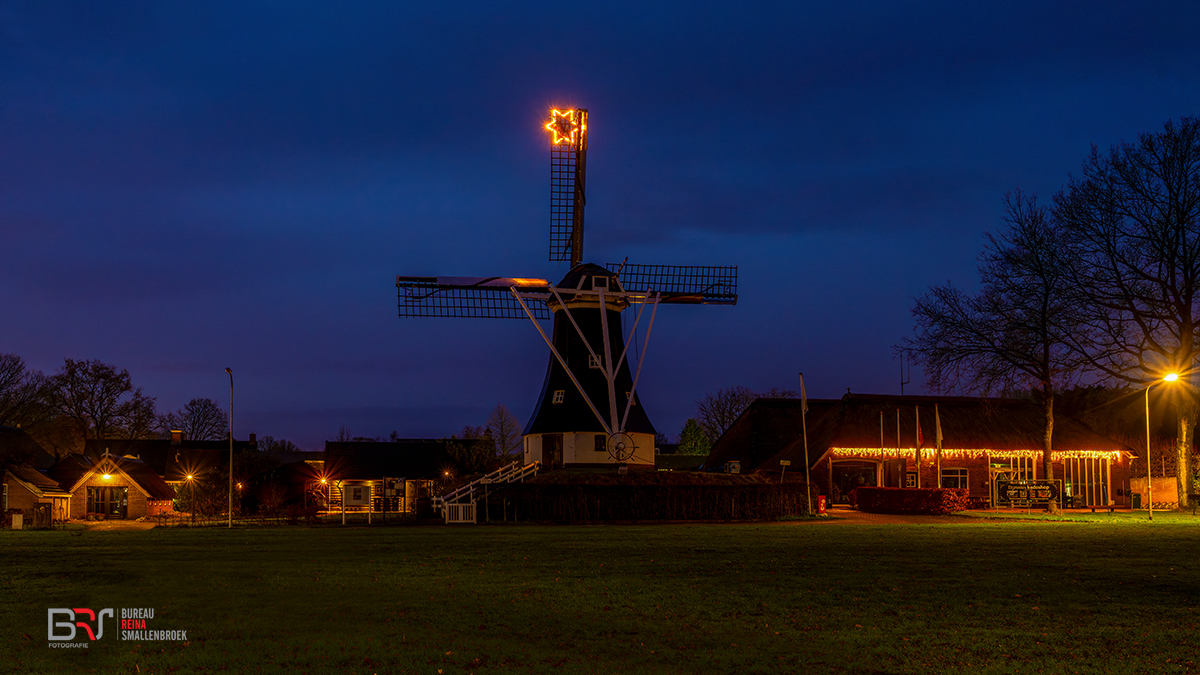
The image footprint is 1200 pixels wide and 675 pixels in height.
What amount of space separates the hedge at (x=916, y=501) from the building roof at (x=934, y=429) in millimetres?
6278

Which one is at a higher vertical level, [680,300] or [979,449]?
[680,300]

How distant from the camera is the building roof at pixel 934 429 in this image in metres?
49.6

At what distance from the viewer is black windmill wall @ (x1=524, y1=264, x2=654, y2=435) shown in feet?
139

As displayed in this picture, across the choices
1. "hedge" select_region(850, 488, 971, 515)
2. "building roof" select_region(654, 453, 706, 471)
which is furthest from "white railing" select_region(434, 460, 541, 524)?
"building roof" select_region(654, 453, 706, 471)

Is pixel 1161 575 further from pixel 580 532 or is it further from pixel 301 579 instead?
pixel 580 532

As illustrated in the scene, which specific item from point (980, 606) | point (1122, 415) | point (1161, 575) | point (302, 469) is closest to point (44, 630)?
point (980, 606)

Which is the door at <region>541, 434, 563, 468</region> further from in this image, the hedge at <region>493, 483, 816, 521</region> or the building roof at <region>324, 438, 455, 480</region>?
the building roof at <region>324, 438, 455, 480</region>

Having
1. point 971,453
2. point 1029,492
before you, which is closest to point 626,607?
point 1029,492

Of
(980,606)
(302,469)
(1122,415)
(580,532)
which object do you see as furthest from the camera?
(1122,415)

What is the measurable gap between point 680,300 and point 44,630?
35.8 m

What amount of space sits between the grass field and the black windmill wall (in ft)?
64.5

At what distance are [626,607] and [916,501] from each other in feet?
97.3

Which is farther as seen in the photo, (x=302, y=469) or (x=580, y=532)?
(x=302, y=469)

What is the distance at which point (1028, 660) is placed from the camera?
32.6 feet
